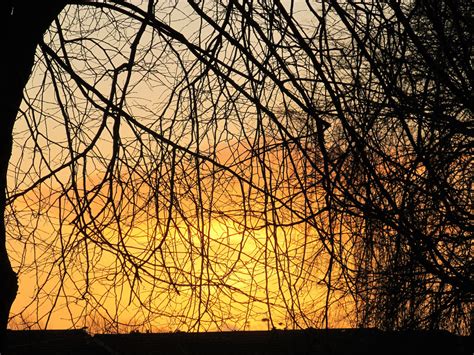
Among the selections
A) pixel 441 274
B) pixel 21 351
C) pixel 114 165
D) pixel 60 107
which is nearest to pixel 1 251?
pixel 114 165

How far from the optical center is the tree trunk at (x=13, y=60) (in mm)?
4020

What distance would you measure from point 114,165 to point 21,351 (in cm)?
291

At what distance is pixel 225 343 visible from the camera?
7.27 metres

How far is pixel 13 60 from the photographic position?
13.2 feet

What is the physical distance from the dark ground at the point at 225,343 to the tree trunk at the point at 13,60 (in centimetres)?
208

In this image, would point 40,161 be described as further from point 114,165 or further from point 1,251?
point 1,251

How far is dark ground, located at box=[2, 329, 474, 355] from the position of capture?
21.6 ft

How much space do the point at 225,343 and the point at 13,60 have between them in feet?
13.4

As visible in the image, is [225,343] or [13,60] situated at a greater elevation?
[13,60]

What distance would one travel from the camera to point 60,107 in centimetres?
511

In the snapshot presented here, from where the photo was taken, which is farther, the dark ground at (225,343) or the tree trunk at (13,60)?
the dark ground at (225,343)

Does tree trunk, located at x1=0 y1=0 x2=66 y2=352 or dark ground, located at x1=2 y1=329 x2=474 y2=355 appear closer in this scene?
tree trunk, located at x1=0 y1=0 x2=66 y2=352

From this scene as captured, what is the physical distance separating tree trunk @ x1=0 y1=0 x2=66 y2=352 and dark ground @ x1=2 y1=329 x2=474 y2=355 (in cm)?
208

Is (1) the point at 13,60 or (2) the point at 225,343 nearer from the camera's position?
(1) the point at 13,60
